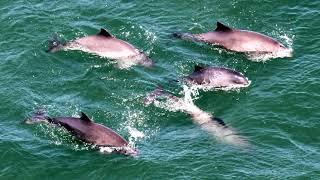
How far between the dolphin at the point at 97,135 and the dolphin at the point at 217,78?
18.2ft

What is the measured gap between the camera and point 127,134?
23.2 m

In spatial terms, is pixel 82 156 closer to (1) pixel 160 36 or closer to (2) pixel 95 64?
(2) pixel 95 64

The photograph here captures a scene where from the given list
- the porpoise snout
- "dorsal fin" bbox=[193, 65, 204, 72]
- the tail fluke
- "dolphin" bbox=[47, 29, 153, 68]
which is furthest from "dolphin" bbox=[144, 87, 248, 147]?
the tail fluke

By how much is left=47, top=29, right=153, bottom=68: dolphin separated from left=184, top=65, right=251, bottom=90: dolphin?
8.64 feet

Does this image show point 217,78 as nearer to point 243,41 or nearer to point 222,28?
point 243,41

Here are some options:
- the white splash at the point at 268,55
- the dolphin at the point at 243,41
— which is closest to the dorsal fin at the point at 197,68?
the dolphin at the point at 243,41

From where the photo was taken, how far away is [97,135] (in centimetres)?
Result: 2225

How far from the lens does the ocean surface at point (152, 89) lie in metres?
21.5

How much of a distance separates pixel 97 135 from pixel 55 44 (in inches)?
359

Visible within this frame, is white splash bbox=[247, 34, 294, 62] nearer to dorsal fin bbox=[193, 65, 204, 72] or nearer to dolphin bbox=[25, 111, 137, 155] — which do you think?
dorsal fin bbox=[193, 65, 204, 72]

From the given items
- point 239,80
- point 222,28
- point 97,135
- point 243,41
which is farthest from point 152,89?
point 243,41

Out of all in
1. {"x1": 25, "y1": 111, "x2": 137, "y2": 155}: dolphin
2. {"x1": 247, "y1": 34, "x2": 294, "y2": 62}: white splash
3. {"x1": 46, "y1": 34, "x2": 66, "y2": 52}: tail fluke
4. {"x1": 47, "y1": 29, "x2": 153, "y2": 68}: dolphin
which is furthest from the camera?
{"x1": 46, "y1": 34, "x2": 66, "y2": 52}: tail fluke

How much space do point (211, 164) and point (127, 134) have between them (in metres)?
3.66

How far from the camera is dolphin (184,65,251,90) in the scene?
26094mm
